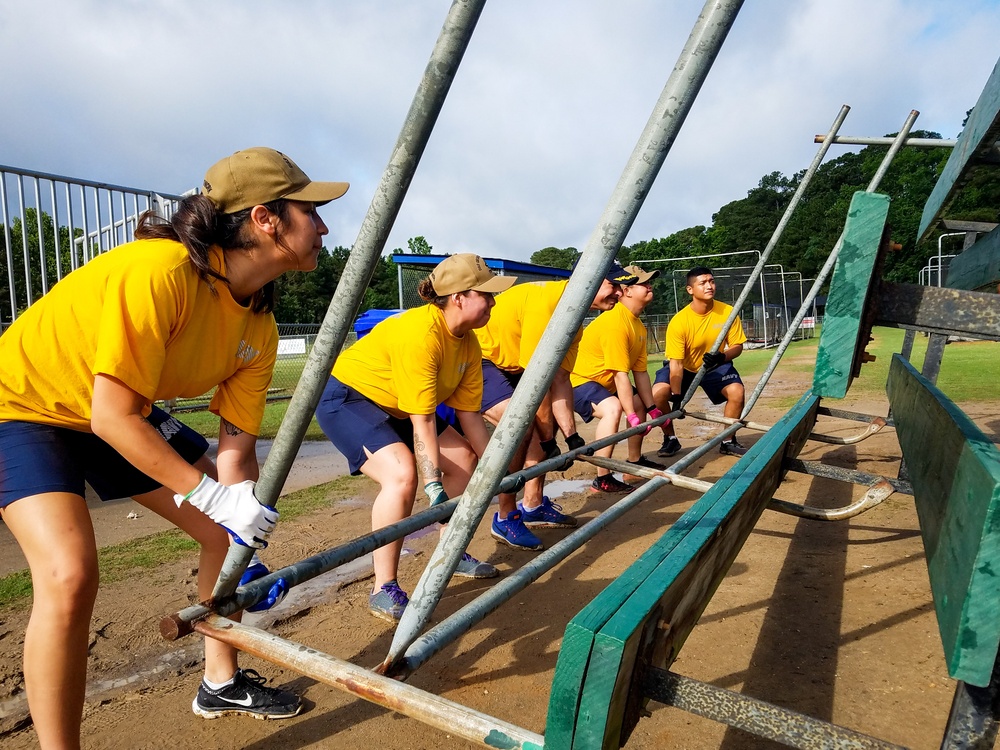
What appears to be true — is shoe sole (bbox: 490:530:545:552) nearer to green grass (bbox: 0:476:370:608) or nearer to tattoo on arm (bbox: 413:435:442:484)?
tattoo on arm (bbox: 413:435:442:484)

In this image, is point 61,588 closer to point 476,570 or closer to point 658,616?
point 658,616

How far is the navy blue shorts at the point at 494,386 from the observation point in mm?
4195

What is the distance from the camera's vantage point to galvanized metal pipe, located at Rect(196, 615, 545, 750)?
1.13 metres

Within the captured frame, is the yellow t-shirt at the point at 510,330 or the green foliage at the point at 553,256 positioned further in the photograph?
the green foliage at the point at 553,256

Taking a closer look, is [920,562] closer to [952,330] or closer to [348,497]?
[952,330]

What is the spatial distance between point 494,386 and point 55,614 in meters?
2.90

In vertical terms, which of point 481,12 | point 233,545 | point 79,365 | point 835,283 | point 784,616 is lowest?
point 784,616

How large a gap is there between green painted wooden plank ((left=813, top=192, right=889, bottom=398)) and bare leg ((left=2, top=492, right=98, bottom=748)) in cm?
194

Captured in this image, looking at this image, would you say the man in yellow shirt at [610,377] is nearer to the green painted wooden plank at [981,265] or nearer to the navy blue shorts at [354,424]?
the green painted wooden plank at [981,265]

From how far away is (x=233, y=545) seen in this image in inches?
58.1

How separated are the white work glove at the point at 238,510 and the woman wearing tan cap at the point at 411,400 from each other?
116 centimetres

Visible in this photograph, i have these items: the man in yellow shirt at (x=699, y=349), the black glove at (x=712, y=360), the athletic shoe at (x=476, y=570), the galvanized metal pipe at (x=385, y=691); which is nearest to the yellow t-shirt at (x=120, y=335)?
the galvanized metal pipe at (x=385, y=691)

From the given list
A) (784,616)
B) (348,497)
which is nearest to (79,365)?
(784,616)

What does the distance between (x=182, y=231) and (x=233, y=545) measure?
0.80m
